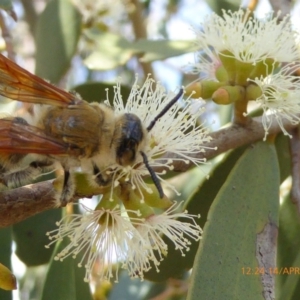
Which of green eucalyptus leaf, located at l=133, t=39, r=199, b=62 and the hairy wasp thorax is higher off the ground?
green eucalyptus leaf, located at l=133, t=39, r=199, b=62

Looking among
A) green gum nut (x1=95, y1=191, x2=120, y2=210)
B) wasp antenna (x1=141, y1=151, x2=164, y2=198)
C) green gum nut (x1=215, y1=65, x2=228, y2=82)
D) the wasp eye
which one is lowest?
green gum nut (x1=95, y1=191, x2=120, y2=210)

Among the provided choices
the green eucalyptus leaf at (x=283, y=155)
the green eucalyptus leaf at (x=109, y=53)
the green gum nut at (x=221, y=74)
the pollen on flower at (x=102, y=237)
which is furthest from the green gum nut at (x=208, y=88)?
the green eucalyptus leaf at (x=109, y=53)

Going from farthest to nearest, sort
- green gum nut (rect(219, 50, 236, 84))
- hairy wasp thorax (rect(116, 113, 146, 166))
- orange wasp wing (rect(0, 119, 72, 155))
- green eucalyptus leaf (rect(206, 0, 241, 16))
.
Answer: green eucalyptus leaf (rect(206, 0, 241, 16)) → green gum nut (rect(219, 50, 236, 84)) → hairy wasp thorax (rect(116, 113, 146, 166)) → orange wasp wing (rect(0, 119, 72, 155))

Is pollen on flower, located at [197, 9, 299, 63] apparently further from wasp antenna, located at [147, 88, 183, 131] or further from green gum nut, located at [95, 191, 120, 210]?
green gum nut, located at [95, 191, 120, 210]

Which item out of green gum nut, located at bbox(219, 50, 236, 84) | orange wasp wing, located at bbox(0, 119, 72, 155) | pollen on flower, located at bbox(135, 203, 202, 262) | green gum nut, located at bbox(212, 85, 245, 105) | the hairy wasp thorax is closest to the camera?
orange wasp wing, located at bbox(0, 119, 72, 155)

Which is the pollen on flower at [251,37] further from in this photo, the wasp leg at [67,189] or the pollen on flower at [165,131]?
the wasp leg at [67,189]

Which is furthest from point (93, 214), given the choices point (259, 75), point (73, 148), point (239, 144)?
point (259, 75)

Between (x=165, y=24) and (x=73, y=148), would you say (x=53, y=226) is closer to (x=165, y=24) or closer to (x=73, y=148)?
(x=73, y=148)

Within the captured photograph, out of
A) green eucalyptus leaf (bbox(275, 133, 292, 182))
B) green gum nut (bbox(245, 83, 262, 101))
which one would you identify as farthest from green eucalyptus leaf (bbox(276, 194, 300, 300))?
green gum nut (bbox(245, 83, 262, 101))
